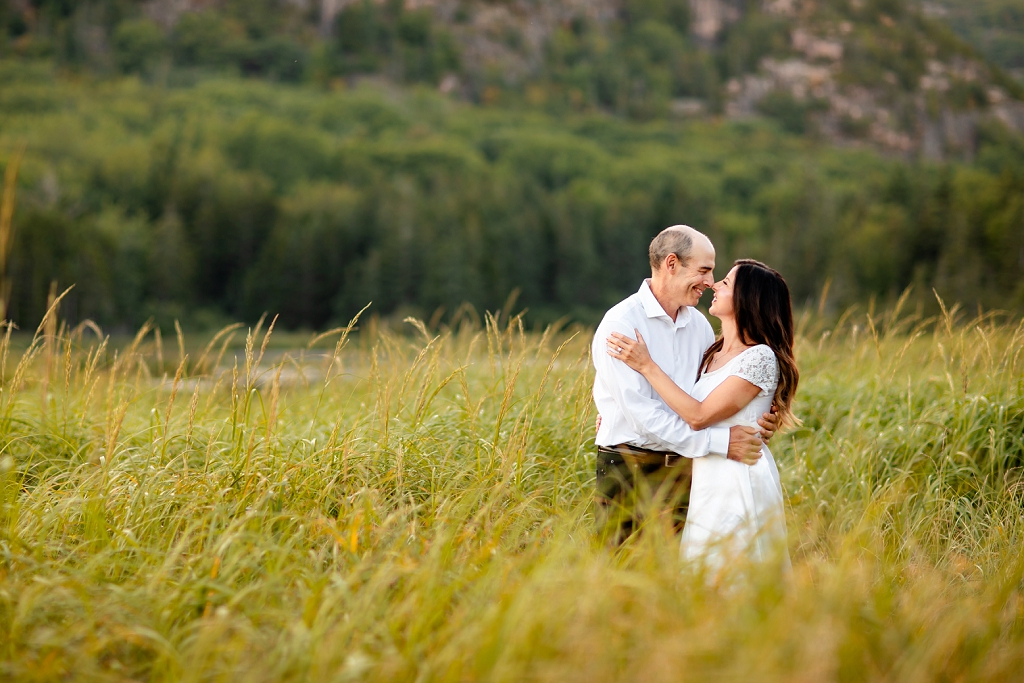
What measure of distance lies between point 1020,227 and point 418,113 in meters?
124

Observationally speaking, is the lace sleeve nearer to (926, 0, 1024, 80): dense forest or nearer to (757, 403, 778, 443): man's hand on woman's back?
(757, 403, 778, 443): man's hand on woman's back

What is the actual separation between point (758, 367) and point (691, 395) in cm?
33

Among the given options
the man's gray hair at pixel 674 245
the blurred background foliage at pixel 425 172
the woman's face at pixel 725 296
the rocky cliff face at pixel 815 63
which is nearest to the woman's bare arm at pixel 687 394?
the woman's face at pixel 725 296

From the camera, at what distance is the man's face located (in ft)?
11.5

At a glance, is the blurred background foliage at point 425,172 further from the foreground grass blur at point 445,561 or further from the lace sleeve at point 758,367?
the lace sleeve at point 758,367

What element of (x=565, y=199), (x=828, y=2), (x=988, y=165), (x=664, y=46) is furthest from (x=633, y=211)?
(x=828, y=2)

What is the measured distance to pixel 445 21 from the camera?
173 m

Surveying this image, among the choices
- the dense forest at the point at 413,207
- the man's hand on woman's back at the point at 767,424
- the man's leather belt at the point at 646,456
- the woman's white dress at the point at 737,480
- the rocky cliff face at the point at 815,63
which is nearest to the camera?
the woman's white dress at the point at 737,480

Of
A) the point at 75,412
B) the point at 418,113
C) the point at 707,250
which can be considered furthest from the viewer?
the point at 418,113

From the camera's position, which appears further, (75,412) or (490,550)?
(75,412)

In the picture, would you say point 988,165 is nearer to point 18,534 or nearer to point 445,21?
point 18,534

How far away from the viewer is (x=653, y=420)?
10.9 feet

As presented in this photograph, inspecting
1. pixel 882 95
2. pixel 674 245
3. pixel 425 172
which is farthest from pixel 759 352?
pixel 882 95

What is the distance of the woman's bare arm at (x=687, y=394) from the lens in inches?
129
